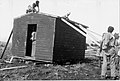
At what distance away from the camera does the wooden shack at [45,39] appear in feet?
40.8

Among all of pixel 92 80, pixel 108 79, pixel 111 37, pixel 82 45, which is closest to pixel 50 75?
pixel 92 80

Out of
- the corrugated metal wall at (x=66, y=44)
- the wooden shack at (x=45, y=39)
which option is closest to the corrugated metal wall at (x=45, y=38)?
the wooden shack at (x=45, y=39)

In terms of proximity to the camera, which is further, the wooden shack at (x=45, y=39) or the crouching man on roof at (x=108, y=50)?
the wooden shack at (x=45, y=39)

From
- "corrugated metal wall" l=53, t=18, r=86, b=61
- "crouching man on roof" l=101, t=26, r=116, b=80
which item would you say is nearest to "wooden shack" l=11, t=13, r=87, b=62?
"corrugated metal wall" l=53, t=18, r=86, b=61

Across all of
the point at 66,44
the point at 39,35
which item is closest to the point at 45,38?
the point at 39,35

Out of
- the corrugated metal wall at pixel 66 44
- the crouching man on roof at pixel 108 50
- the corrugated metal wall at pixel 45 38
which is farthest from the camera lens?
the corrugated metal wall at pixel 66 44

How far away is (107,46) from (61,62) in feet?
17.1

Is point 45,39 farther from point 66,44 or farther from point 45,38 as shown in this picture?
point 66,44

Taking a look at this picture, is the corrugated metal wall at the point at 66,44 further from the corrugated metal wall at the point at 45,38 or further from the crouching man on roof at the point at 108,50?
the crouching man on roof at the point at 108,50

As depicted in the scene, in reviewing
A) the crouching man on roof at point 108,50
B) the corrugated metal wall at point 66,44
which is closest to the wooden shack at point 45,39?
the corrugated metal wall at point 66,44

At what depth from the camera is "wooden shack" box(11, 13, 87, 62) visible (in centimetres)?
1244

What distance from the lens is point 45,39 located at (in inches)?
500

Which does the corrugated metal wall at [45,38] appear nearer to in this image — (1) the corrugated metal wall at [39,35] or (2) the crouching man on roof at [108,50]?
(1) the corrugated metal wall at [39,35]

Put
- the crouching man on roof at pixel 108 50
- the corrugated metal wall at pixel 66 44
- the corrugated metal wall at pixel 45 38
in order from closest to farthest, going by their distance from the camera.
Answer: the crouching man on roof at pixel 108 50, the corrugated metal wall at pixel 45 38, the corrugated metal wall at pixel 66 44
